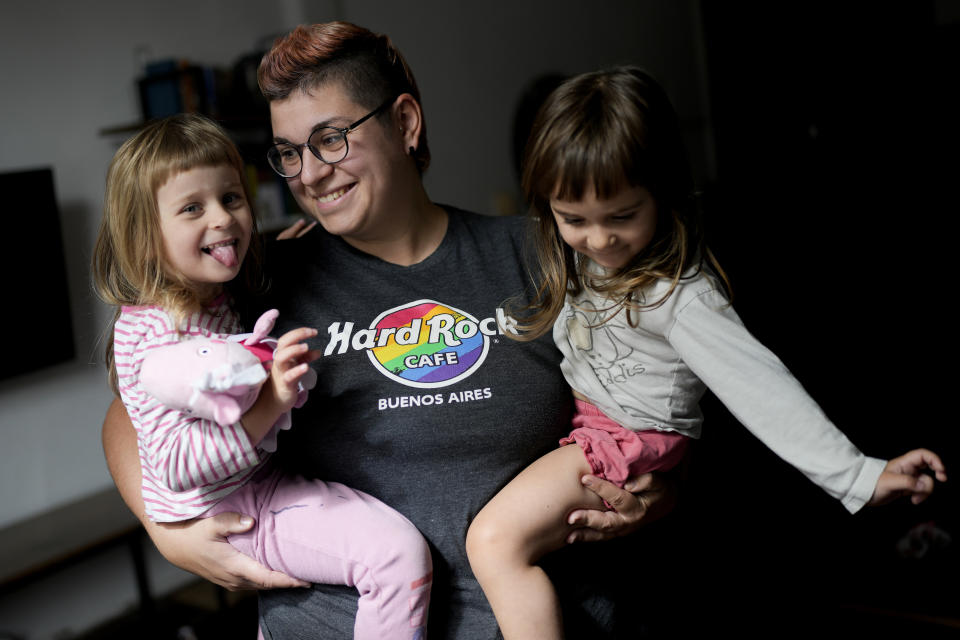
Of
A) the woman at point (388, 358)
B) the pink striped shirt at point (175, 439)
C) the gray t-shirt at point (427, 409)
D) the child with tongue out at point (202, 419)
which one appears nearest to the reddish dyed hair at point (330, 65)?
the woman at point (388, 358)

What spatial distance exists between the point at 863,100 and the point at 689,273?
4.90m

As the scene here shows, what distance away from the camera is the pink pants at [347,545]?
1.30 meters

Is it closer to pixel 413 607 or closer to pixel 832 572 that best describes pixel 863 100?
pixel 832 572

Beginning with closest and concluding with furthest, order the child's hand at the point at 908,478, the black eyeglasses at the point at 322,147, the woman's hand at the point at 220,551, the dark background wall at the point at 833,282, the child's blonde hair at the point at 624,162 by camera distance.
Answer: the child's hand at the point at 908,478
the child's blonde hair at the point at 624,162
the woman's hand at the point at 220,551
the black eyeglasses at the point at 322,147
the dark background wall at the point at 833,282

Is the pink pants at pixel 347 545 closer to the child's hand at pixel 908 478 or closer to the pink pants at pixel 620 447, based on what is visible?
the pink pants at pixel 620 447

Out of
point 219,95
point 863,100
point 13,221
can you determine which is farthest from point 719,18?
point 13,221

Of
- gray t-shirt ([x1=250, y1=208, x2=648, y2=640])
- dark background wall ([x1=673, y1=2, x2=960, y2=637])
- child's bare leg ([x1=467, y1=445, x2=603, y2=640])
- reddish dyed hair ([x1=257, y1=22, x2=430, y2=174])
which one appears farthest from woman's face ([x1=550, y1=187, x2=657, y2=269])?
dark background wall ([x1=673, y1=2, x2=960, y2=637])

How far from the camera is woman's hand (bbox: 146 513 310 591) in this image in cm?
137

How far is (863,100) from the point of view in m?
5.48

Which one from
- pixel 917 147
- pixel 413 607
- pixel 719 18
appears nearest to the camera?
pixel 413 607

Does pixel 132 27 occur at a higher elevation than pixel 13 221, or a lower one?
higher

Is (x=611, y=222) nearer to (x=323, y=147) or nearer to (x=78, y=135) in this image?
(x=323, y=147)

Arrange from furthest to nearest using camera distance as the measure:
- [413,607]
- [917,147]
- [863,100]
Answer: [863,100] < [917,147] < [413,607]

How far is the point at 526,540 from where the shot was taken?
51.5 inches
